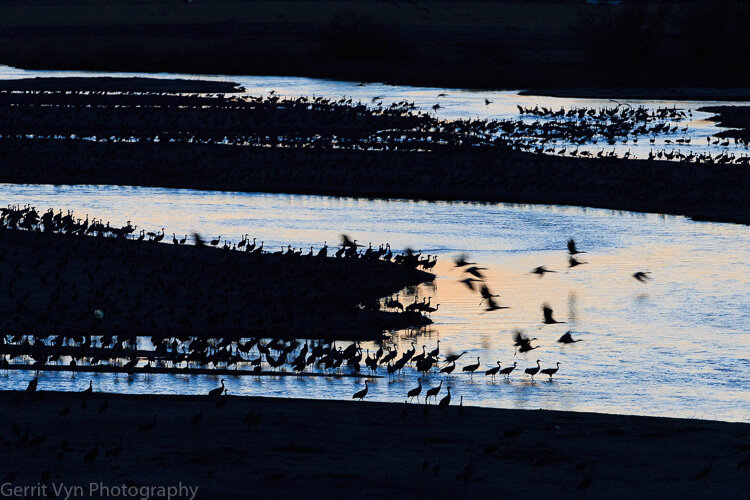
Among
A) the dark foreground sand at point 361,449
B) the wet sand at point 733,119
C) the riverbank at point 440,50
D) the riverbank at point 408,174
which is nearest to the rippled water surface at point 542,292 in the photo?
the dark foreground sand at point 361,449

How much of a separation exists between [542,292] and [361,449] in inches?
494

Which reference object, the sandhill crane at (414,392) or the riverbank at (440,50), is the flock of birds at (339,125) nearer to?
the riverbank at (440,50)

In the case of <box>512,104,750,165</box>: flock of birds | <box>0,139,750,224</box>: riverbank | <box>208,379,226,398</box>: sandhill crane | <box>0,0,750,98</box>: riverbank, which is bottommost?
<box>208,379,226,398</box>: sandhill crane

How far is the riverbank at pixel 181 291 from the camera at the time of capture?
74.7ft

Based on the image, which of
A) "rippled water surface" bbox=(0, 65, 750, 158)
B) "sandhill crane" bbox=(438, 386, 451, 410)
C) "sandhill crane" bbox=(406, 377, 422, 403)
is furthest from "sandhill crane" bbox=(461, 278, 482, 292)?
"rippled water surface" bbox=(0, 65, 750, 158)

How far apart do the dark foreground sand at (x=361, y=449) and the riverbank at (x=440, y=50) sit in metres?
50.9

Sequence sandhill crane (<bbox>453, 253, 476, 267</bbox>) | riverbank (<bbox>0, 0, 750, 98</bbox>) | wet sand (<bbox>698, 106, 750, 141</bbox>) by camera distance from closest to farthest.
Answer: sandhill crane (<bbox>453, 253, 476, 267</bbox>)
wet sand (<bbox>698, 106, 750, 141</bbox>)
riverbank (<bbox>0, 0, 750, 98</bbox>)

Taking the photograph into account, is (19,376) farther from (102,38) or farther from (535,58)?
(102,38)

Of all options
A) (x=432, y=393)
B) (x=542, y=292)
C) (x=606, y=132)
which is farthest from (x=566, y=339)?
(x=606, y=132)

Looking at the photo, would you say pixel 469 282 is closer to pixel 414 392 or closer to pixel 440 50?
pixel 414 392

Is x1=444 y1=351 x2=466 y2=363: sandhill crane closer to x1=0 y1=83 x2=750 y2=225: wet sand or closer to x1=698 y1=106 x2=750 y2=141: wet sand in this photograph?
x1=0 y1=83 x2=750 y2=225: wet sand

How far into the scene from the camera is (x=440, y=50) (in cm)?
11712

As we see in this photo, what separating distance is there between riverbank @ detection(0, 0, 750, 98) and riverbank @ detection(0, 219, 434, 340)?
39513 mm

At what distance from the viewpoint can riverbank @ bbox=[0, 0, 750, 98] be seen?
92.4 metres
